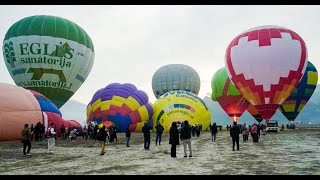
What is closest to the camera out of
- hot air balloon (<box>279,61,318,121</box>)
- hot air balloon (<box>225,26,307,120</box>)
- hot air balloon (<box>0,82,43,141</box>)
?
hot air balloon (<box>0,82,43,141</box>)

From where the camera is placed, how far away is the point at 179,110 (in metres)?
32.8

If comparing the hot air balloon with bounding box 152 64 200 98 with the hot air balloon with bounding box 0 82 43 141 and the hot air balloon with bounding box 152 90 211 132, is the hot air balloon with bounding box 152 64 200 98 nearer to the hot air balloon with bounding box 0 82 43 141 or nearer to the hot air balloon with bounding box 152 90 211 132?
the hot air balloon with bounding box 152 90 211 132

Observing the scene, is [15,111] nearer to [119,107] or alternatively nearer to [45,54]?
[119,107]

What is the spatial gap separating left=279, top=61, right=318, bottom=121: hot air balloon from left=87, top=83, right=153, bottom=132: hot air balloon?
20.2 metres

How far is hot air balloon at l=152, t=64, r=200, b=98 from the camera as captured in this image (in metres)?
56.9

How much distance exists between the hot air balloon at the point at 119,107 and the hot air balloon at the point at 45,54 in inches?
134

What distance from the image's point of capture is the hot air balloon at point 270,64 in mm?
26406

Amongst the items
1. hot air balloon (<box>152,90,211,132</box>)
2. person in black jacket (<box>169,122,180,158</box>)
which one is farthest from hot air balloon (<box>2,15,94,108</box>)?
person in black jacket (<box>169,122,180,158</box>)

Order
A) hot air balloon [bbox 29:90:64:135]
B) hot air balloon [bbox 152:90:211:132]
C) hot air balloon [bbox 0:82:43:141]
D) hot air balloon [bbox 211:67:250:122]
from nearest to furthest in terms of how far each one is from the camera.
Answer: hot air balloon [bbox 0:82:43:141] → hot air balloon [bbox 29:90:64:135] → hot air balloon [bbox 152:90:211:132] → hot air balloon [bbox 211:67:250:122]

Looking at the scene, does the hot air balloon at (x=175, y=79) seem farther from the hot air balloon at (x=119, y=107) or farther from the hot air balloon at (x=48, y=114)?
the hot air balloon at (x=48, y=114)

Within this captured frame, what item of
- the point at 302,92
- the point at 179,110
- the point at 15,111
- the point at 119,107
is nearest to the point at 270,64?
the point at 179,110

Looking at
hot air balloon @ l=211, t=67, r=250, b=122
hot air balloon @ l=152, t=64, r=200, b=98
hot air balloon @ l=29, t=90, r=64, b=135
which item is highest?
hot air balloon @ l=152, t=64, r=200, b=98

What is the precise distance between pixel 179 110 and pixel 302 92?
727 inches
